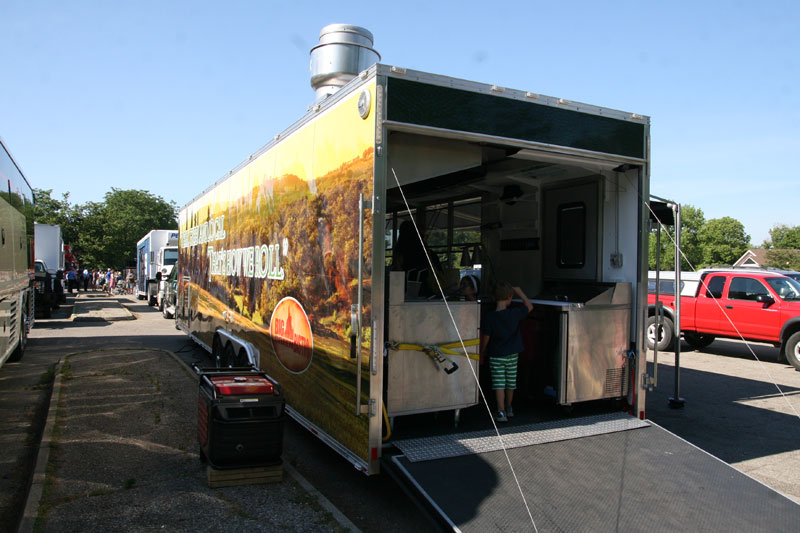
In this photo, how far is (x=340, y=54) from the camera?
623 cm

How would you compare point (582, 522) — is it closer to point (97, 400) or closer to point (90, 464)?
point (90, 464)

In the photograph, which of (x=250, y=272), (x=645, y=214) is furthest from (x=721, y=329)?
(x=250, y=272)

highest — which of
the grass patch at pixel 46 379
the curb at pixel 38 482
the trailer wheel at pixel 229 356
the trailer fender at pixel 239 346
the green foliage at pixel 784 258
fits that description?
the green foliage at pixel 784 258

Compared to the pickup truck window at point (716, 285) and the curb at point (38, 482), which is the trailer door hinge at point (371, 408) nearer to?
the curb at point (38, 482)

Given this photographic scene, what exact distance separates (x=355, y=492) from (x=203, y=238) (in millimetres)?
5984

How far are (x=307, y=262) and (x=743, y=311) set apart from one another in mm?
10137

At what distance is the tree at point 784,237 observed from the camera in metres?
64.1

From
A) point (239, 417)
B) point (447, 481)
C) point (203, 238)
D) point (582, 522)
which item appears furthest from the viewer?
point (203, 238)

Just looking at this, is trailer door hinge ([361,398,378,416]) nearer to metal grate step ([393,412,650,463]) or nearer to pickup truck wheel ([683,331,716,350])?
metal grate step ([393,412,650,463])

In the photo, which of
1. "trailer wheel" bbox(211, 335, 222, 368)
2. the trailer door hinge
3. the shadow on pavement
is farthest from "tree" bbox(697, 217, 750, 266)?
the trailer door hinge

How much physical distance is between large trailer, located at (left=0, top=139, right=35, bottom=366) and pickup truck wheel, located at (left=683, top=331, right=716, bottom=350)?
41.8ft

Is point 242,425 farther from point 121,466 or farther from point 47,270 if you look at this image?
point 47,270

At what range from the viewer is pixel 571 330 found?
496 centimetres

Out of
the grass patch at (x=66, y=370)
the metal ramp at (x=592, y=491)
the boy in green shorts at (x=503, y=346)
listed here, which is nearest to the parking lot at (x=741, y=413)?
the metal ramp at (x=592, y=491)
